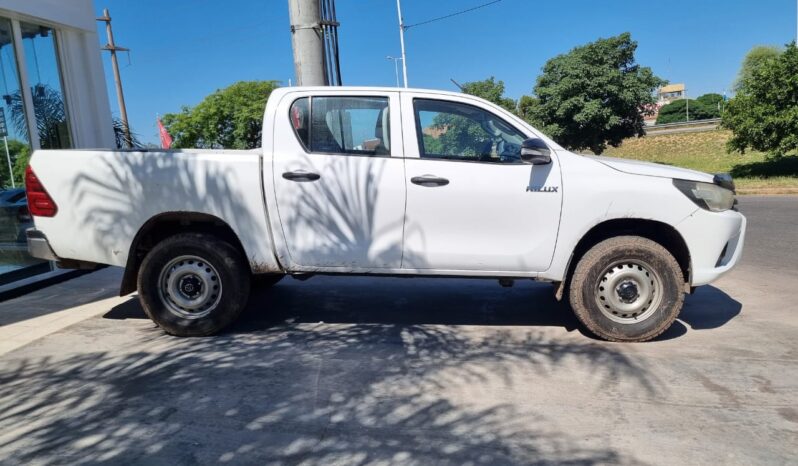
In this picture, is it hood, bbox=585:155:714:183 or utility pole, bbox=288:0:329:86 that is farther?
utility pole, bbox=288:0:329:86

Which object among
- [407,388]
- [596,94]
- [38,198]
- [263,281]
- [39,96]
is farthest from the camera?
[596,94]

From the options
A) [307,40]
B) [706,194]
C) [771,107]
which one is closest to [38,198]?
[307,40]

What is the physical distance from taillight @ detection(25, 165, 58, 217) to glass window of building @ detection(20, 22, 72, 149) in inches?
136

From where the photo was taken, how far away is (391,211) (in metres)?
4.51

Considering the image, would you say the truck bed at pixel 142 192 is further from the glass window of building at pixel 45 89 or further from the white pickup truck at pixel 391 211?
the glass window of building at pixel 45 89

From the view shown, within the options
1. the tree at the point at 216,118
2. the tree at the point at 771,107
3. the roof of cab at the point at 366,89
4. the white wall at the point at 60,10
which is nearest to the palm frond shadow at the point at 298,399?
the roof of cab at the point at 366,89

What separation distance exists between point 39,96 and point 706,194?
8.28 metres

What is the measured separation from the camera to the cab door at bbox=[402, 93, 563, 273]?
4438mm

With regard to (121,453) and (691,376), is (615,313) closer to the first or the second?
(691,376)

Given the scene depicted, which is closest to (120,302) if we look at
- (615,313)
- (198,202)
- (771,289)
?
(198,202)

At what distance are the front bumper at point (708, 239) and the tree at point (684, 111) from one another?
71802mm

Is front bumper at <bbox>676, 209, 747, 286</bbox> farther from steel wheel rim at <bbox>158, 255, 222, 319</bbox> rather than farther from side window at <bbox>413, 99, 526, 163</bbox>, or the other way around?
steel wheel rim at <bbox>158, 255, 222, 319</bbox>

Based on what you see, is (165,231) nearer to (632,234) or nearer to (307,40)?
(307,40)

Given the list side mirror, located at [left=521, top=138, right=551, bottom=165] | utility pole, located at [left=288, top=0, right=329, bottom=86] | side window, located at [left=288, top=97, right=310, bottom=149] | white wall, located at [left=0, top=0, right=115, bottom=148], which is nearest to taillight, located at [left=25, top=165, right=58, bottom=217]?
side window, located at [left=288, top=97, right=310, bottom=149]
